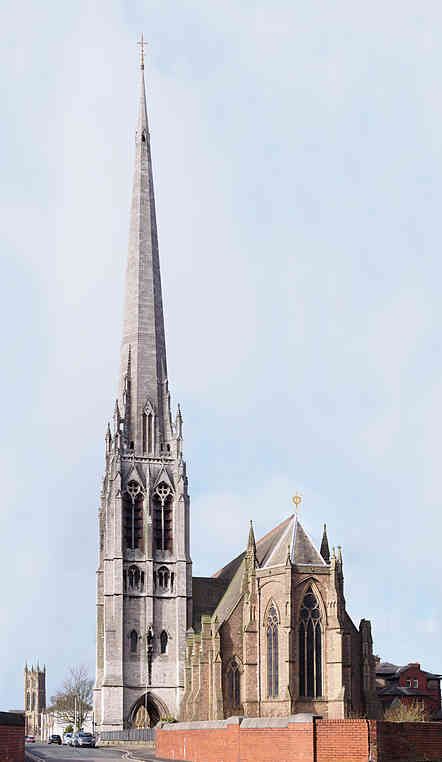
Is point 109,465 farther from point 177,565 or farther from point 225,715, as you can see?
point 225,715

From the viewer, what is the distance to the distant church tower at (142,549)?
79.3 m

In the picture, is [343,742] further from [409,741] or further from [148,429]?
[148,429]

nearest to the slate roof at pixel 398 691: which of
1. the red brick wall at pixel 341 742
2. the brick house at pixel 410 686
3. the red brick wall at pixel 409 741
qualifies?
the brick house at pixel 410 686

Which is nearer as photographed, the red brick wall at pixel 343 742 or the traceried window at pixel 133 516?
Result: the red brick wall at pixel 343 742

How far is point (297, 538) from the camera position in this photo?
6844 centimetres

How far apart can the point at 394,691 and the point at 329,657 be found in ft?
71.3

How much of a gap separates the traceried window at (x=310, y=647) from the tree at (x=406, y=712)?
4871mm

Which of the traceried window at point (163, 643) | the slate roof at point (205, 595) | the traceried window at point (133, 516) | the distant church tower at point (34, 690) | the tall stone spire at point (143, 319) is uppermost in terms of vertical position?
the tall stone spire at point (143, 319)

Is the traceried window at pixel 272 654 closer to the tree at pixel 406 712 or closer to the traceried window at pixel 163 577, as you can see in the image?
the tree at pixel 406 712

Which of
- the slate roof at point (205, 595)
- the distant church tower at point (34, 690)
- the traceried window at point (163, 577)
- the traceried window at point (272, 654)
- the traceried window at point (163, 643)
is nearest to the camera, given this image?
the traceried window at point (272, 654)

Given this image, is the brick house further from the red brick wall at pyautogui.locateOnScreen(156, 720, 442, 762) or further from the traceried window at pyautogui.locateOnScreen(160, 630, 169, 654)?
the red brick wall at pyautogui.locateOnScreen(156, 720, 442, 762)

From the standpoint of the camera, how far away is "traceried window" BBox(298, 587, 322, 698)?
65.7 m

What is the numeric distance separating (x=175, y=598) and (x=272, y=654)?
1594 cm

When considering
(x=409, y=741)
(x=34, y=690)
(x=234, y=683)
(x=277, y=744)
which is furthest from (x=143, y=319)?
(x=34, y=690)
